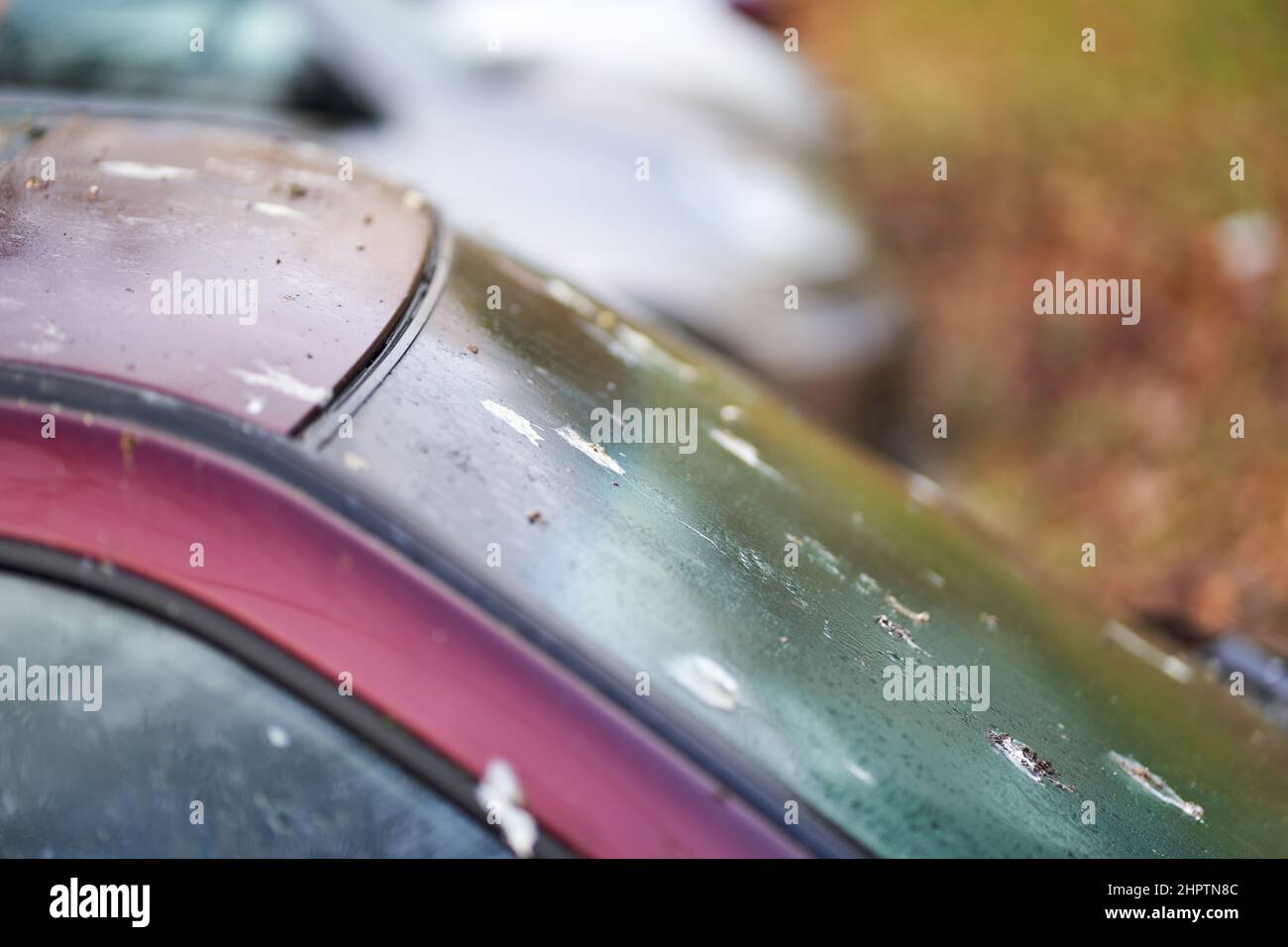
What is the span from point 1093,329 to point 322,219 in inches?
186

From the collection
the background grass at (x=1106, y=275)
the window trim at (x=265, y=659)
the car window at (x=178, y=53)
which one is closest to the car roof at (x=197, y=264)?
the window trim at (x=265, y=659)

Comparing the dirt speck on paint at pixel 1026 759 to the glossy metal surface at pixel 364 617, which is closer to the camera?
the glossy metal surface at pixel 364 617

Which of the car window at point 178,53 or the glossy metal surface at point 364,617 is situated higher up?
the car window at point 178,53

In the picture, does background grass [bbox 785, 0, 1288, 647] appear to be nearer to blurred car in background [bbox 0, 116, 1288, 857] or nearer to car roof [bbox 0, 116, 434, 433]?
blurred car in background [bbox 0, 116, 1288, 857]

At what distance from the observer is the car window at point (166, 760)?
3.79ft

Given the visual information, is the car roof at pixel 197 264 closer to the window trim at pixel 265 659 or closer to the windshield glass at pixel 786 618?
the windshield glass at pixel 786 618

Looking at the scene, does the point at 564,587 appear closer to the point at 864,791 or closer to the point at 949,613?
the point at 864,791

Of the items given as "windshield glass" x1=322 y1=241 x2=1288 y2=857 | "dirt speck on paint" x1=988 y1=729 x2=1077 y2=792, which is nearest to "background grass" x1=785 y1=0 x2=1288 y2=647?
"windshield glass" x1=322 y1=241 x2=1288 y2=857

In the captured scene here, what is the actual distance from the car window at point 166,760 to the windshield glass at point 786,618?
0.74 ft

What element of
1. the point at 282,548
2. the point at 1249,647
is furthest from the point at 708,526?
the point at 1249,647

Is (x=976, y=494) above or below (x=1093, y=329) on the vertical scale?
below

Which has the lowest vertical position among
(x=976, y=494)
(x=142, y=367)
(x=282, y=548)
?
(x=976, y=494)

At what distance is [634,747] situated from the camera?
111cm

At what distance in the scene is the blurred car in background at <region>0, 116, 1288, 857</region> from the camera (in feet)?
3.72
